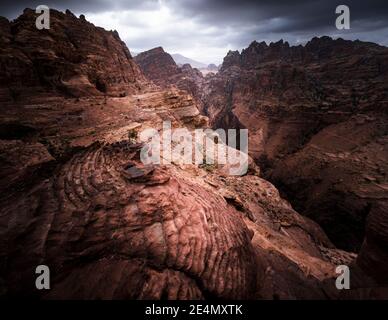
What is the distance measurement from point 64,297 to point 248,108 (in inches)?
2080

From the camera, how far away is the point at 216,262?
17.7 feet

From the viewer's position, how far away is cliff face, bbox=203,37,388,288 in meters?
24.1

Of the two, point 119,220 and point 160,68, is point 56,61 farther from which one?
point 160,68

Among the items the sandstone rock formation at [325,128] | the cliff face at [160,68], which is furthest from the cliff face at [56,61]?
the cliff face at [160,68]

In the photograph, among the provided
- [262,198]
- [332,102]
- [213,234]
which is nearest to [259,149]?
[332,102]

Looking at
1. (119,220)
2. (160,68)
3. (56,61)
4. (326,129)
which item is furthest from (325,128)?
(160,68)

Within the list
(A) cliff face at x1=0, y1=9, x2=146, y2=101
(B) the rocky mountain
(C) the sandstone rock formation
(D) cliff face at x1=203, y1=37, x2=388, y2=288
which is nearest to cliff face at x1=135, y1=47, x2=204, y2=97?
(D) cliff face at x1=203, y1=37, x2=388, y2=288

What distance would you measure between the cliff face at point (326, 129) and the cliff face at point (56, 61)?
63.9 ft

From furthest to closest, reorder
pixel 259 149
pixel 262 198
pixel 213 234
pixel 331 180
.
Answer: pixel 259 149, pixel 331 180, pixel 262 198, pixel 213 234

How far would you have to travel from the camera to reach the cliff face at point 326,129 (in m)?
24.1

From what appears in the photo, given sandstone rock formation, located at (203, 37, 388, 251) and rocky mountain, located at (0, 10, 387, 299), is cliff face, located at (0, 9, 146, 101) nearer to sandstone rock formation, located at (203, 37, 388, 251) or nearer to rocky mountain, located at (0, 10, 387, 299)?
rocky mountain, located at (0, 10, 387, 299)

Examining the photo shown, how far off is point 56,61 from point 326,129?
3702 cm

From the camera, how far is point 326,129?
35812 mm

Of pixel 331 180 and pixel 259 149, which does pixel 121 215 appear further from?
pixel 259 149
